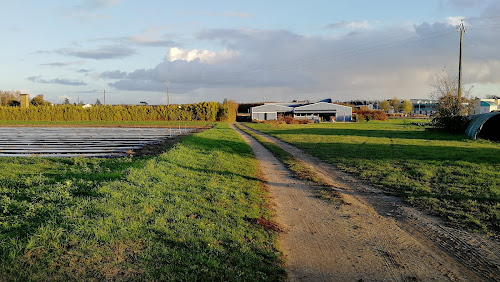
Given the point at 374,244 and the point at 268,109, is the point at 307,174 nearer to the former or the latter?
the point at 374,244

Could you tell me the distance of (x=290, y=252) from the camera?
16.0 feet

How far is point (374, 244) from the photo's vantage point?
5273 millimetres

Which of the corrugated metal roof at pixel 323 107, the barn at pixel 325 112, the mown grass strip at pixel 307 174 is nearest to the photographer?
the mown grass strip at pixel 307 174

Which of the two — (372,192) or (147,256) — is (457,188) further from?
(147,256)

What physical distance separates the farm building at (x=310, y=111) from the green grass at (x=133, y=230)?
204 ft

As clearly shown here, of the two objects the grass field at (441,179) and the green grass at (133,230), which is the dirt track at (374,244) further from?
the grass field at (441,179)

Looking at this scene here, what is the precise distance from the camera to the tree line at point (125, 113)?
61094 mm

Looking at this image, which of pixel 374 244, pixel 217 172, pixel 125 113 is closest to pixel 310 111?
pixel 125 113

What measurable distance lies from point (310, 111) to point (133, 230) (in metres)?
67.5

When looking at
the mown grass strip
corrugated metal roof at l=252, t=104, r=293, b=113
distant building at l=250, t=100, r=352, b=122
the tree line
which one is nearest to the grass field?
the mown grass strip

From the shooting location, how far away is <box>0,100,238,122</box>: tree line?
200ft

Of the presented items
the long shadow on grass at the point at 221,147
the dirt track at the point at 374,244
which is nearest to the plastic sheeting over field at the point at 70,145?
the long shadow on grass at the point at 221,147

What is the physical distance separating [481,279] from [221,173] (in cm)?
738

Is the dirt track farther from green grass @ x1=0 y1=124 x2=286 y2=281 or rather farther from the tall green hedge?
the tall green hedge
